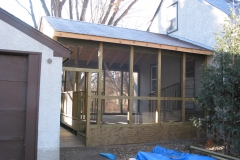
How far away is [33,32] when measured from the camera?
5.19 meters

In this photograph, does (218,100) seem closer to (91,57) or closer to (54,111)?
(54,111)

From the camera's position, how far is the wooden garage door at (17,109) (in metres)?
5.01

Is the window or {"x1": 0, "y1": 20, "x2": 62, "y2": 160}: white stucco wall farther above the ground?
the window

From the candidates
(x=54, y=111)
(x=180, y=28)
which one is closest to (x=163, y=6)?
(x=180, y=28)

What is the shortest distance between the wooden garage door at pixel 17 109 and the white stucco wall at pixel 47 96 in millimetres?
155

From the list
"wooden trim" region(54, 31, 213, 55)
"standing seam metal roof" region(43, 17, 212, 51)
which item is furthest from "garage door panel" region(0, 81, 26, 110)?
"standing seam metal roof" region(43, 17, 212, 51)

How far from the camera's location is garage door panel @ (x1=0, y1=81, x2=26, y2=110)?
504 centimetres

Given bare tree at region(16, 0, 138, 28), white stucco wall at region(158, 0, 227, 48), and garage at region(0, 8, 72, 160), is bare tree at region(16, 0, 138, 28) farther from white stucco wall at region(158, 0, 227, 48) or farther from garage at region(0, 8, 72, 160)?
garage at region(0, 8, 72, 160)

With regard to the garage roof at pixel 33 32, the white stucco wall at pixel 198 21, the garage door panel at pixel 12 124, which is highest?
the white stucco wall at pixel 198 21

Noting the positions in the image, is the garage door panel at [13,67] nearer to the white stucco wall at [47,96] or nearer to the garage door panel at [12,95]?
the garage door panel at [12,95]

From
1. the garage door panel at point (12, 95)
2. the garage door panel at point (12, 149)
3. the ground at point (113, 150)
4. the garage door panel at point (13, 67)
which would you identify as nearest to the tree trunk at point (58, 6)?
the ground at point (113, 150)

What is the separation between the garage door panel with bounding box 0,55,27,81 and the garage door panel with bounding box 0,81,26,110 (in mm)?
123

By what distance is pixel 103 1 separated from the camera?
1866 centimetres

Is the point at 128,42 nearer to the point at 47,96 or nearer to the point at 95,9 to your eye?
the point at 47,96
